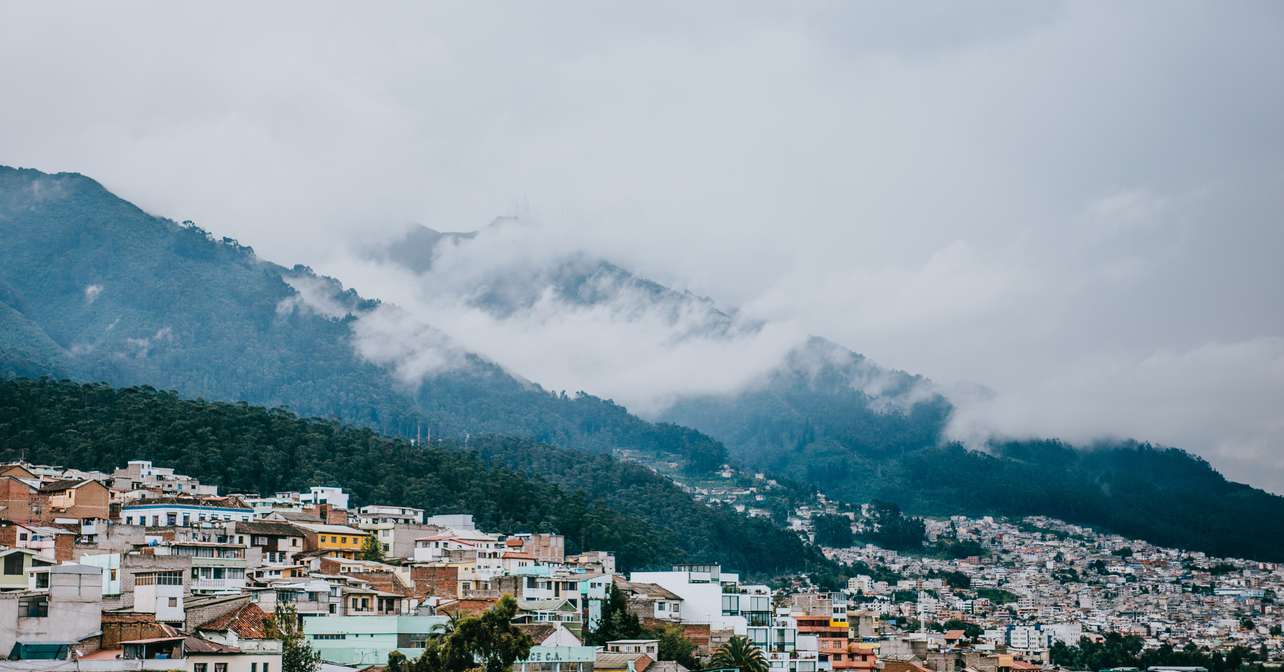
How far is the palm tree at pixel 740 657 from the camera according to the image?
224 ft

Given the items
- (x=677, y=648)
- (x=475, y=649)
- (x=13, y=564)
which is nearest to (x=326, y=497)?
(x=677, y=648)

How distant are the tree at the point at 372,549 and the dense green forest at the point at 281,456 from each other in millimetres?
23459

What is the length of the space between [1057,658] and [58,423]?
234ft

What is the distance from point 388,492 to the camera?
119 meters

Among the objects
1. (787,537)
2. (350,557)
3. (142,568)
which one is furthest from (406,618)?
(787,537)

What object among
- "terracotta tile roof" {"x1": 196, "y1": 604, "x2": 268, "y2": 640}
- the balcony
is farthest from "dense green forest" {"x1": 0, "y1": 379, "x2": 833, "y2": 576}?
"terracotta tile roof" {"x1": 196, "y1": 604, "x2": 268, "y2": 640}

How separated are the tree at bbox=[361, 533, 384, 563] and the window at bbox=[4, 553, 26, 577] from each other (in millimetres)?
32696

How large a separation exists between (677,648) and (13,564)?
2717 centimetres

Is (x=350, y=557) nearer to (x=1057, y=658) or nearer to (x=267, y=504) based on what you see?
(x=267, y=504)

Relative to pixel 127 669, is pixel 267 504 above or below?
above

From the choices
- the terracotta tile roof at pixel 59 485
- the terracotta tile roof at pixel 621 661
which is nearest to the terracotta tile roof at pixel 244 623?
the terracotta tile roof at pixel 621 661

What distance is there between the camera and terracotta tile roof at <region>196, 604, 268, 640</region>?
170 feet

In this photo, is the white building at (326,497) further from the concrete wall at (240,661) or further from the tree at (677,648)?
the concrete wall at (240,661)

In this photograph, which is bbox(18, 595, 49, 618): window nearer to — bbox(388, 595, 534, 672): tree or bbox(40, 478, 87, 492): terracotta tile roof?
bbox(388, 595, 534, 672): tree
